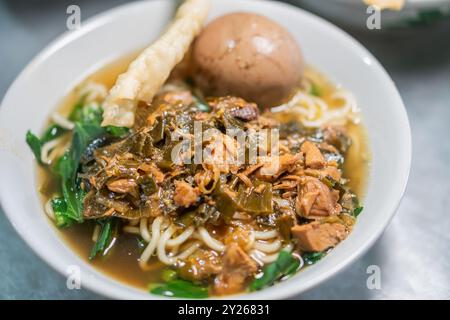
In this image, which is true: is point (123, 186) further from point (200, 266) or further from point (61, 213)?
point (200, 266)

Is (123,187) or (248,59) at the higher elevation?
(248,59)

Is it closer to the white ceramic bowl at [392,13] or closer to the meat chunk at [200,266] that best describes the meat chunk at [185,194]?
the meat chunk at [200,266]

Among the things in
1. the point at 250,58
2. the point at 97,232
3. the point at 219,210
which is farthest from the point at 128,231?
the point at 250,58

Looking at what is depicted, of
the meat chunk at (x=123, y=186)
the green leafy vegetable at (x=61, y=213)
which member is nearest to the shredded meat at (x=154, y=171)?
the meat chunk at (x=123, y=186)

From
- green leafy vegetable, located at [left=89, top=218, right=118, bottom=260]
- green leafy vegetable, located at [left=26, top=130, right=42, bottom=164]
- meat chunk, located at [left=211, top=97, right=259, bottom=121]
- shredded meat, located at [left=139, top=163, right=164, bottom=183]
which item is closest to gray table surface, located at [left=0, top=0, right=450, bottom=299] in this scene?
green leafy vegetable, located at [left=89, top=218, right=118, bottom=260]

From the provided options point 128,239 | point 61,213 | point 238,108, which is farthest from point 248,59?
point 61,213

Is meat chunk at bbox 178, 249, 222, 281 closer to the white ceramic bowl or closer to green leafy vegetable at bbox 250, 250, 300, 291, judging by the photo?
green leafy vegetable at bbox 250, 250, 300, 291
